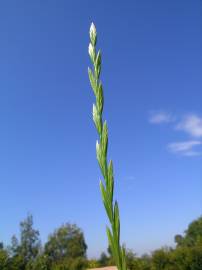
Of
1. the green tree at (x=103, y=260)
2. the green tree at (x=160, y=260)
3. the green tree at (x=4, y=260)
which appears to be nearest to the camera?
the green tree at (x=4, y=260)

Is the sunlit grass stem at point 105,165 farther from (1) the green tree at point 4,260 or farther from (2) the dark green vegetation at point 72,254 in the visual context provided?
(1) the green tree at point 4,260

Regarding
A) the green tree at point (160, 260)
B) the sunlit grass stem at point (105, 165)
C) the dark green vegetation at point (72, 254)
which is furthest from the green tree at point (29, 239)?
the sunlit grass stem at point (105, 165)

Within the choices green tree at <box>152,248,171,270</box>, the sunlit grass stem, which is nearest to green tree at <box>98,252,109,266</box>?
green tree at <box>152,248,171,270</box>

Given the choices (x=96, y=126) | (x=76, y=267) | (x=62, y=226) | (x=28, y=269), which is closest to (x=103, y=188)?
(x=96, y=126)

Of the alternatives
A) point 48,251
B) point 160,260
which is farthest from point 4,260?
point 48,251

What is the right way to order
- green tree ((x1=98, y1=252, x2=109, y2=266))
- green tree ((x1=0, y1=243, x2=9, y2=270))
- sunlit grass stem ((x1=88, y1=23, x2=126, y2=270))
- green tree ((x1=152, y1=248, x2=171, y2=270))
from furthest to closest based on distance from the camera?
1. green tree ((x1=98, y1=252, x2=109, y2=266))
2. green tree ((x1=152, y1=248, x2=171, y2=270))
3. green tree ((x1=0, y1=243, x2=9, y2=270))
4. sunlit grass stem ((x1=88, y1=23, x2=126, y2=270))

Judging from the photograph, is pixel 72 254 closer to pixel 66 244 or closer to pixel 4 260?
pixel 66 244

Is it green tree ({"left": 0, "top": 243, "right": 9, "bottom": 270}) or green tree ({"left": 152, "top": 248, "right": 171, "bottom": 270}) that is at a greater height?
green tree ({"left": 0, "top": 243, "right": 9, "bottom": 270})

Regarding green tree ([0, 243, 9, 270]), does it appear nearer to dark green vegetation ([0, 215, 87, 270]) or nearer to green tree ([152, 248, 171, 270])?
dark green vegetation ([0, 215, 87, 270])
